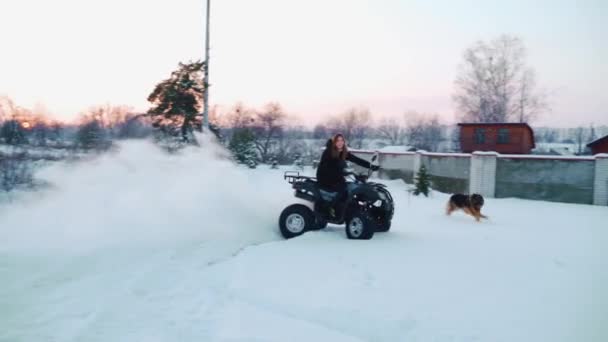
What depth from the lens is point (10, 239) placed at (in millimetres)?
7148

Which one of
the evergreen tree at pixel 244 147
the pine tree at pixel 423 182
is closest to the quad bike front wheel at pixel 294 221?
the pine tree at pixel 423 182

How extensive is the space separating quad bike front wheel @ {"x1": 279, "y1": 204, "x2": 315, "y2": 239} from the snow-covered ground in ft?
0.79

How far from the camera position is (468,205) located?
11.7 meters

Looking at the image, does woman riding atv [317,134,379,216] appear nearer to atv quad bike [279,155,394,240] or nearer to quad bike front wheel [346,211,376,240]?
atv quad bike [279,155,394,240]

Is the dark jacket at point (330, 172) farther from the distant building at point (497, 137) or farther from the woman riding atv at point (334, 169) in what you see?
the distant building at point (497, 137)

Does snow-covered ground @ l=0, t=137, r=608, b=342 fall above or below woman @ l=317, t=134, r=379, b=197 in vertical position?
below

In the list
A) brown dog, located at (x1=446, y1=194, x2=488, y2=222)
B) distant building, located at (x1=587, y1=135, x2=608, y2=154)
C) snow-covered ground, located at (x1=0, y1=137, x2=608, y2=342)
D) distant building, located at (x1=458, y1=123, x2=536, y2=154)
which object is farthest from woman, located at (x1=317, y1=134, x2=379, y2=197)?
distant building, located at (x1=587, y1=135, x2=608, y2=154)

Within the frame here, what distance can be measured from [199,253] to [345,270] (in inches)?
93.1

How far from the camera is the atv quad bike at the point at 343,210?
25.7 feet

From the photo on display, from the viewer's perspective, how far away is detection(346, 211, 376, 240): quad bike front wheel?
7.72 meters

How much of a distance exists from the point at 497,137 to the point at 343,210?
2876cm

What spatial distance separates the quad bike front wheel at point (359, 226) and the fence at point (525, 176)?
11.5 m

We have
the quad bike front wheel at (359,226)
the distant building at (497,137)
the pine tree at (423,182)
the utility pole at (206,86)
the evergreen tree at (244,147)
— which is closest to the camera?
the quad bike front wheel at (359,226)

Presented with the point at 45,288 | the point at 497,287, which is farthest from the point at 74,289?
the point at 497,287
